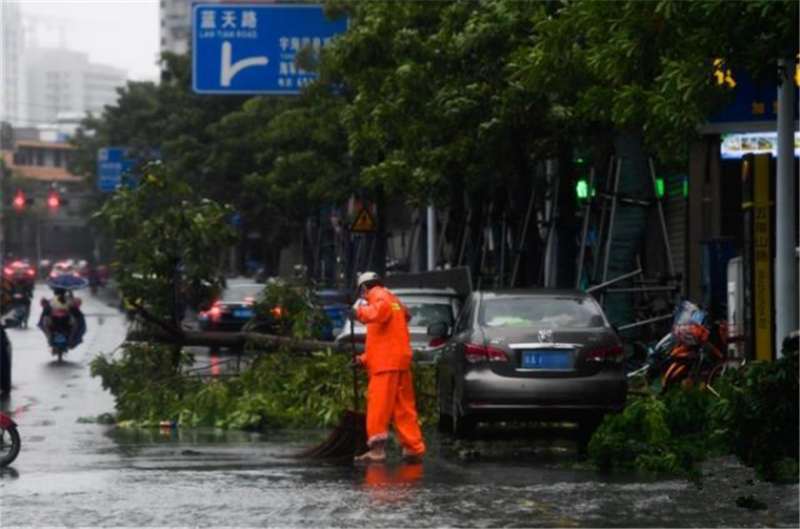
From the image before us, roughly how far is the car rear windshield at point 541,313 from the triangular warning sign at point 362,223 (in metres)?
19.0

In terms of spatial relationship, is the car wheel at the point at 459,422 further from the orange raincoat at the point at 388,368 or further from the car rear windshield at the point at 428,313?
the car rear windshield at the point at 428,313

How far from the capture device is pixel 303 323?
73.6ft

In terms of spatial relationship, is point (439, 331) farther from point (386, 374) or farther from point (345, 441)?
point (345, 441)

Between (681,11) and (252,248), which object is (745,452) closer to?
(681,11)

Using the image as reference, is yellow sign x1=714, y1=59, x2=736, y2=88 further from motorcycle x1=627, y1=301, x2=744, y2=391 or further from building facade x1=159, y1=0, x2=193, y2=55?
building facade x1=159, y1=0, x2=193, y2=55

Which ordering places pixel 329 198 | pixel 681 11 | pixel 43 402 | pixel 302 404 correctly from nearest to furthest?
pixel 681 11
pixel 302 404
pixel 43 402
pixel 329 198

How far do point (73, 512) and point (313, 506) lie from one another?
149 centimetres

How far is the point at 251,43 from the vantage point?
1101 inches

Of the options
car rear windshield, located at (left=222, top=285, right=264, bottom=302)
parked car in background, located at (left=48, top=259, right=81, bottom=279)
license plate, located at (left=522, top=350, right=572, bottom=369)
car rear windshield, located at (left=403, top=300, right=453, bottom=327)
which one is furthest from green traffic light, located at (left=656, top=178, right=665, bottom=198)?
license plate, located at (left=522, top=350, right=572, bottom=369)

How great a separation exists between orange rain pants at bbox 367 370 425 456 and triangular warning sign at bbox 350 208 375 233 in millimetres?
20922

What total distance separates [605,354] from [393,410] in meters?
2.35

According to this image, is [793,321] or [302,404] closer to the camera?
[793,321]

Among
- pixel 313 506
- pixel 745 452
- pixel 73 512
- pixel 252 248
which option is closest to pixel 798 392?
pixel 745 452

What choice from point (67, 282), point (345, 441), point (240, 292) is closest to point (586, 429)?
point (345, 441)
